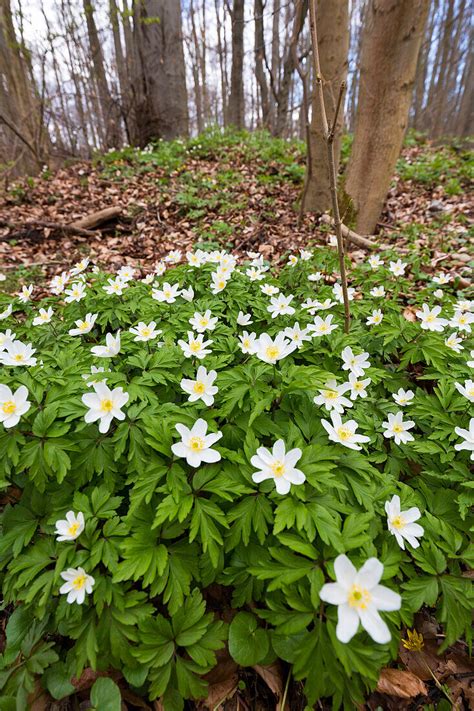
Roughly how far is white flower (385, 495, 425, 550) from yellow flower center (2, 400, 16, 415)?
1.65 metres

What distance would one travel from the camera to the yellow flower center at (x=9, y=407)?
5.27ft

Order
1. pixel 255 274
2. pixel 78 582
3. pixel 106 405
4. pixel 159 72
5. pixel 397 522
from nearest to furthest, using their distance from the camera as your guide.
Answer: pixel 78 582
pixel 397 522
pixel 106 405
pixel 255 274
pixel 159 72

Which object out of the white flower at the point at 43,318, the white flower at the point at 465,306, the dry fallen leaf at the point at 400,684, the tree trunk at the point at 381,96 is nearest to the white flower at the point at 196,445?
the dry fallen leaf at the point at 400,684

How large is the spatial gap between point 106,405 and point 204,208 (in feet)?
18.4

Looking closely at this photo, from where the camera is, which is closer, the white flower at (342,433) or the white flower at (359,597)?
the white flower at (359,597)

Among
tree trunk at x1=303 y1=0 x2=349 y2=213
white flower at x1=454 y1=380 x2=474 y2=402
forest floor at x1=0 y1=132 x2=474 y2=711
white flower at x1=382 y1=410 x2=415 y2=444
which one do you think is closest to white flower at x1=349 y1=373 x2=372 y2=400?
white flower at x1=382 y1=410 x2=415 y2=444

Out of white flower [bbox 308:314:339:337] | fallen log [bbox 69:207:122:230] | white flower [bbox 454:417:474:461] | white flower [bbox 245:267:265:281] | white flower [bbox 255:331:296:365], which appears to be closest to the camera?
white flower [bbox 454:417:474:461]

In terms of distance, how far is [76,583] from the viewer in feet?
4.44

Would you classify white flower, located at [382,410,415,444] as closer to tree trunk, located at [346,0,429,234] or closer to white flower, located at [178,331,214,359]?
white flower, located at [178,331,214,359]

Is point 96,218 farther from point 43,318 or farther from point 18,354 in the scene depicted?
point 18,354

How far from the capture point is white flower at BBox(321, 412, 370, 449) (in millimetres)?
1602

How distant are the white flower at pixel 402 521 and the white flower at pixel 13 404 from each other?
161cm

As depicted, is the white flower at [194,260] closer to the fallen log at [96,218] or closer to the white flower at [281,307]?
the white flower at [281,307]

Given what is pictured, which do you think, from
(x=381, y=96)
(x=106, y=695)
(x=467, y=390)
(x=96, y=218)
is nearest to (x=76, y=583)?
(x=106, y=695)
